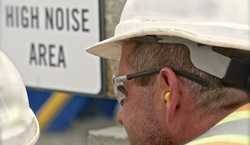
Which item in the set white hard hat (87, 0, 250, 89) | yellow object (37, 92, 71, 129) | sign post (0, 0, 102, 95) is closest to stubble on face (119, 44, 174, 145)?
white hard hat (87, 0, 250, 89)

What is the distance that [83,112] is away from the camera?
8.19m

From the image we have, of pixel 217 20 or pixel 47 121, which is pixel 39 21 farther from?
pixel 47 121

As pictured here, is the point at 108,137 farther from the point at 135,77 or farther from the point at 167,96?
the point at 167,96

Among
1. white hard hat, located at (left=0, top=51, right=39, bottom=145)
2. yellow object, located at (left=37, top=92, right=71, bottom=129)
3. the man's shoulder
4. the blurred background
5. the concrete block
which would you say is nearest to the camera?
the man's shoulder

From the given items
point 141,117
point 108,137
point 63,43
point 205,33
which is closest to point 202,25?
point 205,33

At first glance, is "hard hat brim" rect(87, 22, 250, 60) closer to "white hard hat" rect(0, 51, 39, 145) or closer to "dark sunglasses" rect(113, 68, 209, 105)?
"dark sunglasses" rect(113, 68, 209, 105)

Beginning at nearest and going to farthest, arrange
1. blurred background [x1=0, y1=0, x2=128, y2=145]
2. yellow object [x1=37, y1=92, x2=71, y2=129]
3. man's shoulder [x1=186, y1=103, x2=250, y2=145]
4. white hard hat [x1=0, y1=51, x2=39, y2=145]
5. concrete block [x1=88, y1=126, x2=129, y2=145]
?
man's shoulder [x1=186, y1=103, x2=250, y2=145], white hard hat [x1=0, y1=51, x2=39, y2=145], blurred background [x1=0, y1=0, x2=128, y2=145], concrete block [x1=88, y1=126, x2=129, y2=145], yellow object [x1=37, y1=92, x2=71, y2=129]

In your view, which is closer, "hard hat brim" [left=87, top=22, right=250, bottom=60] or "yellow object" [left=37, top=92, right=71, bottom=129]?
"hard hat brim" [left=87, top=22, right=250, bottom=60]

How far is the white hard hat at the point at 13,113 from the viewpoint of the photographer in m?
2.12

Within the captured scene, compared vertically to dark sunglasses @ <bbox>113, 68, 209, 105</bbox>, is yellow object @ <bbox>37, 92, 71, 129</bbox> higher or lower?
lower

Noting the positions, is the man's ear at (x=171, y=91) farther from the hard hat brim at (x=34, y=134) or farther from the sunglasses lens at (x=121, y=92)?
the hard hat brim at (x=34, y=134)

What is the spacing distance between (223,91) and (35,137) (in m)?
0.54

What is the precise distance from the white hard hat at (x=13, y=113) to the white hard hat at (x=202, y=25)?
0.35 m

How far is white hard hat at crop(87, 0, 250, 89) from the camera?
190 cm
